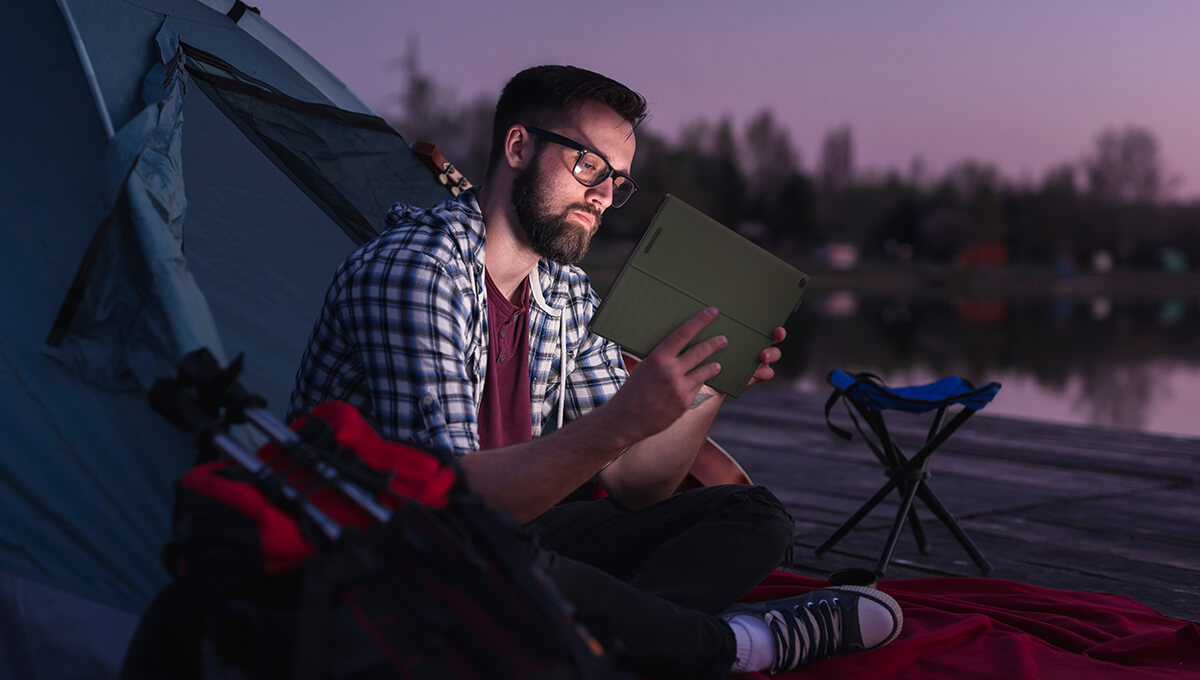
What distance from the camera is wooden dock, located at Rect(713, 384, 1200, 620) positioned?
2934mm

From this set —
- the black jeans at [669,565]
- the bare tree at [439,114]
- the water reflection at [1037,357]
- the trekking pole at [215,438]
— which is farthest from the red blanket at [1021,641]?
the bare tree at [439,114]

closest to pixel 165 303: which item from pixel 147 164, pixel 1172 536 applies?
pixel 147 164

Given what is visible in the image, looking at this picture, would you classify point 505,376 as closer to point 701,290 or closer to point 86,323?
point 701,290

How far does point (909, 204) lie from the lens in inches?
2633

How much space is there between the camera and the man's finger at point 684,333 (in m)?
1.61

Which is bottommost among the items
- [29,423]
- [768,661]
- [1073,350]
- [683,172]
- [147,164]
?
[29,423]

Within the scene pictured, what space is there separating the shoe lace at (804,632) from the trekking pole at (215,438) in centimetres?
104

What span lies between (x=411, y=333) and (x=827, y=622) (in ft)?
3.26

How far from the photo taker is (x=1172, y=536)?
3.34 meters

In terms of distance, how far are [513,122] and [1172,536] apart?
2621 mm

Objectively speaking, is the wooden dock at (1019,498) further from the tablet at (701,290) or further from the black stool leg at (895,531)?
the tablet at (701,290)

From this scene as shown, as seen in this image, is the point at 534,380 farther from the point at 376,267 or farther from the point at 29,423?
the point at 29,423

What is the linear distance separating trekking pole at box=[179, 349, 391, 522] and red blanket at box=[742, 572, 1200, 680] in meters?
0.97

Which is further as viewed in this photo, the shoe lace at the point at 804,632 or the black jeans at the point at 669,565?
the shoe lace at the point at 804,632
